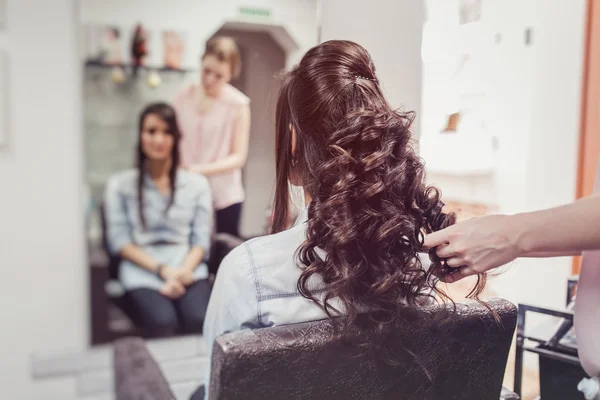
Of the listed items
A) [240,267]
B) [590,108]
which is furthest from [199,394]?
[590,108]

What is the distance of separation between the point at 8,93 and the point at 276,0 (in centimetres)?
102

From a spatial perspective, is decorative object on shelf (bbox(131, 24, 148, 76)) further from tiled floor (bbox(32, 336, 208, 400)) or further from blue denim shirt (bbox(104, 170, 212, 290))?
tiled floor (bbox(32, 336, 208, 400))

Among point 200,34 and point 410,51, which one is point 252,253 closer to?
point 410,51

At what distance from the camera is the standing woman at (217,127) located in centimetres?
201

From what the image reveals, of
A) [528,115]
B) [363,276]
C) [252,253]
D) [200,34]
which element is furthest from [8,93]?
[528,115]

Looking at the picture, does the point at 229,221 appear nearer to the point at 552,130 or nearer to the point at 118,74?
the point at 118,74

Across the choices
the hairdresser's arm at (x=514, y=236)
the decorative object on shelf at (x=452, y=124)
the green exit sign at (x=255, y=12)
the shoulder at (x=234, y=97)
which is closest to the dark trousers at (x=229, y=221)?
the shoulder at (x=234, y=97)

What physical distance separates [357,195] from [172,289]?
1334mm

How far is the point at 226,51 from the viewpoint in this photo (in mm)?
2014

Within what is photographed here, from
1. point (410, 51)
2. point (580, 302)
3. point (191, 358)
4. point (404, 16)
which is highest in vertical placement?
point (404, 16)

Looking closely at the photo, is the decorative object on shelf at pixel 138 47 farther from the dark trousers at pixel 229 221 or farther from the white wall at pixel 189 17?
the dark trousers at pixel 229 221

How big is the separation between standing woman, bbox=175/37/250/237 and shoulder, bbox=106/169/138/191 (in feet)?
0.64

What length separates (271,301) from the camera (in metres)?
0.99

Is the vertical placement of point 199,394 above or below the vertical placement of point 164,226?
below
